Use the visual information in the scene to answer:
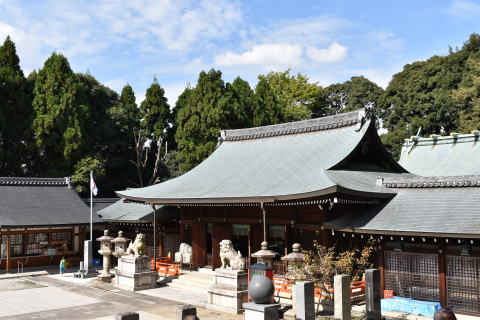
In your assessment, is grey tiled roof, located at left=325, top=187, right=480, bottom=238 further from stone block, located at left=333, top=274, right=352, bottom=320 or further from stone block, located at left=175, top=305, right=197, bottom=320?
stone block, located at left=175, top=305, right=197, bottom=320

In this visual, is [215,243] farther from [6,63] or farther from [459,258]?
[6,63]

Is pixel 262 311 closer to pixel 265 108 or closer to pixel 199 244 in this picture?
pixel 199 244

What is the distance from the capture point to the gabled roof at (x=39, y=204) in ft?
95.2

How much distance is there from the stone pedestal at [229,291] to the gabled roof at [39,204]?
14.1 m

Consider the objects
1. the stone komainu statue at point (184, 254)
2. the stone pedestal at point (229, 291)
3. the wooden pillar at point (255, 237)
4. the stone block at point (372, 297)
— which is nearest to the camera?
the stone block at point (372, 297)

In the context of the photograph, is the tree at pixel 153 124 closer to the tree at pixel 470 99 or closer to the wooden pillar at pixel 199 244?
the wooden pillar at pixel 199 244

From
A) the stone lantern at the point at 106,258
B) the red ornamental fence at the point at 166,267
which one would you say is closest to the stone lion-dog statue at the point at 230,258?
the red ornamental fence at the point at 166,267

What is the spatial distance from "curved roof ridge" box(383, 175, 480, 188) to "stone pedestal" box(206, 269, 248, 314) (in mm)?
7742

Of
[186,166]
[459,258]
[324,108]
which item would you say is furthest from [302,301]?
[324,108]

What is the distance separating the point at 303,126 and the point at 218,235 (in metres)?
8.20

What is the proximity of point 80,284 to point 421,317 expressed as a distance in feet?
55.7

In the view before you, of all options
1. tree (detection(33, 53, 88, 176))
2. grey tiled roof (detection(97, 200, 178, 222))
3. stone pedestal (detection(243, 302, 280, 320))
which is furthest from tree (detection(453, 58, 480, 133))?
stone pedestal (detection(243, 302, 280, 320))

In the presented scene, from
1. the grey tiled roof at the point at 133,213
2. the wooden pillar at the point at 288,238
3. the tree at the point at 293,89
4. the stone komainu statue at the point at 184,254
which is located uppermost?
the tree at the point at 293,89

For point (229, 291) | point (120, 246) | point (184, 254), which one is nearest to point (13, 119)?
point (120, 246)
